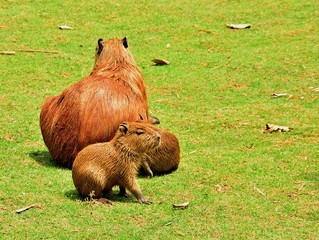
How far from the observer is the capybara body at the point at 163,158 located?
22.8 ft

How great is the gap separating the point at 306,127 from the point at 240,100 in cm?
128

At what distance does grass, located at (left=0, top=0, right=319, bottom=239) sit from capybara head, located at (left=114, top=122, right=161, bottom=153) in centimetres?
44

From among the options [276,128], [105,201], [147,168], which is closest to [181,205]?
[105,201]

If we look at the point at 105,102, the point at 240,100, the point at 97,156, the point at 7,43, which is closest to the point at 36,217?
the point at 97,156

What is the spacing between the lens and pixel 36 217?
5.73m

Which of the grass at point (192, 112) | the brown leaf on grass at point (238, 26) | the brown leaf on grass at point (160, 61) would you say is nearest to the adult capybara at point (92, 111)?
the grass at point (192, 112)

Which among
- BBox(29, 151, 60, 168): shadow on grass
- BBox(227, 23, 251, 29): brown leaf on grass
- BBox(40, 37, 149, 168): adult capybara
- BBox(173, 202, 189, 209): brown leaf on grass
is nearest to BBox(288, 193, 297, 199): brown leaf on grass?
BBox(173, 202, 189, 209): brown leaf on grass

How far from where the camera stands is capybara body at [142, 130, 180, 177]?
22.8ft

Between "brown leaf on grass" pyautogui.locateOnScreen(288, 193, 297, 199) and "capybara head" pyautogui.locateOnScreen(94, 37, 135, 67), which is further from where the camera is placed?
"capybara head" pyautogui.locateOnScreen(94, 37, 135, 67)

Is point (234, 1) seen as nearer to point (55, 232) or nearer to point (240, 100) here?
point (240, 100)

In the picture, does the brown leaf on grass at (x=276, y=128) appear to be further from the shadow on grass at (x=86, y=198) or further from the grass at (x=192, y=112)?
the shadow on grass at (x=86, y=198)

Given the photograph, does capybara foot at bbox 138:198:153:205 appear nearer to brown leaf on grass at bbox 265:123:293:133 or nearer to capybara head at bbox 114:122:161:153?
capybara head at bbox 114:122:161:153

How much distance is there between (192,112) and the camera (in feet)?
30.0

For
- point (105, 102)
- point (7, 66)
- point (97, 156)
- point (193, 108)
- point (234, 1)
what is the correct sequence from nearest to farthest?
point (97, 156), point (105, 102), point (193, 108), point (7, 66), point (234, 1)
